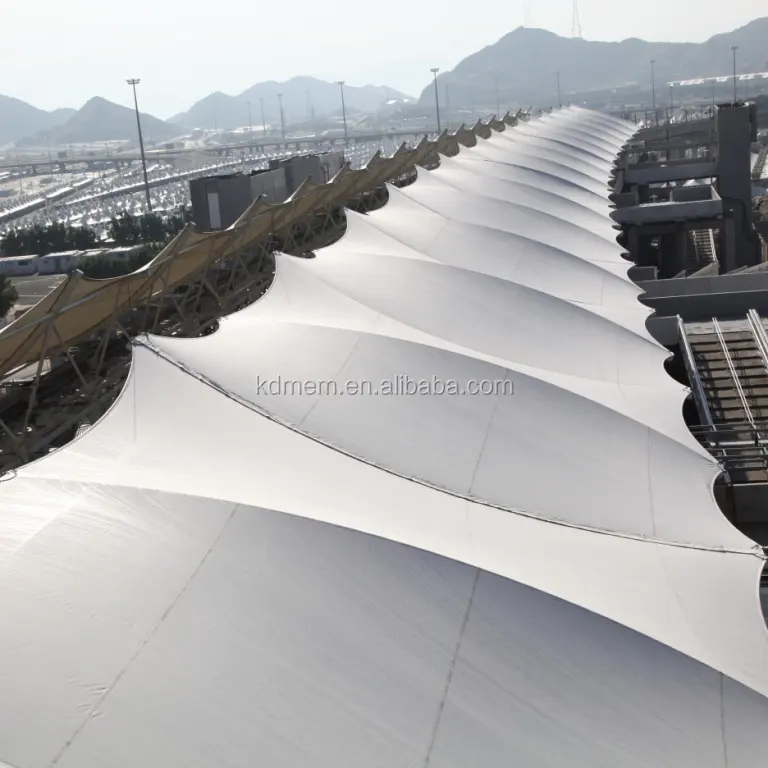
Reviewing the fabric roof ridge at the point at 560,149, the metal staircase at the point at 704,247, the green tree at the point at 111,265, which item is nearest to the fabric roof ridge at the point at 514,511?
the fabric roof ridge at the point at 560,149

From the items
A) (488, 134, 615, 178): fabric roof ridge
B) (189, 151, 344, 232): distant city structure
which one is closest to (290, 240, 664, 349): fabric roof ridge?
(189, 151, 344, 232): distant city structure

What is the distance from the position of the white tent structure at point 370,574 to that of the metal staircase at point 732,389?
4.11 ft

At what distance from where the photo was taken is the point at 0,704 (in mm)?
4184

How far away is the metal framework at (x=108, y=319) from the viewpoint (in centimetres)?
905

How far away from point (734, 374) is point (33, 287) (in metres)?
34.3

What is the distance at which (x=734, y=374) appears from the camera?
1333 centimetres

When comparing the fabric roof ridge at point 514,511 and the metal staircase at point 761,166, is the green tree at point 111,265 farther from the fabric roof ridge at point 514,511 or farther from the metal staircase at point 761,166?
the metal staircase at point 761,166

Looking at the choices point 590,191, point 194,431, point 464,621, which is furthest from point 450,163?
point 464,621

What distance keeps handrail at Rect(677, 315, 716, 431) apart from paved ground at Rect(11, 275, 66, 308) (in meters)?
26.7

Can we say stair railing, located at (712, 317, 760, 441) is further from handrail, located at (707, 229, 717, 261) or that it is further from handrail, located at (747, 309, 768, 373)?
handrail, located at (707, 229, 717, 261)

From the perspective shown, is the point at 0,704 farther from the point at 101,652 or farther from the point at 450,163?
the point at 450,163

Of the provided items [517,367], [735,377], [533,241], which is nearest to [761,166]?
[533,241]

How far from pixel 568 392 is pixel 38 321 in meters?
5.42

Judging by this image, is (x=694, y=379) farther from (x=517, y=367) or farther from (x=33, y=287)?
(x=33, y=287)
